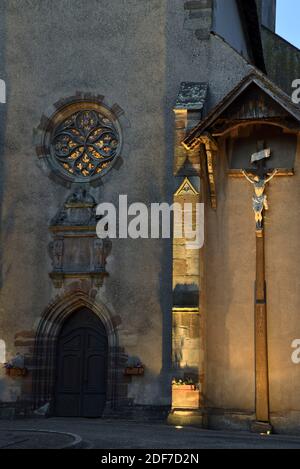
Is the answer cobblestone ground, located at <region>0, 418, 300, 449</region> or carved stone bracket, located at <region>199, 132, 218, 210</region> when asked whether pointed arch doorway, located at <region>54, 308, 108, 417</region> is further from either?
carved stone bracket, located at <region>199, 132, 218, 210</region>

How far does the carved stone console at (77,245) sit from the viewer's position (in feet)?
54.1

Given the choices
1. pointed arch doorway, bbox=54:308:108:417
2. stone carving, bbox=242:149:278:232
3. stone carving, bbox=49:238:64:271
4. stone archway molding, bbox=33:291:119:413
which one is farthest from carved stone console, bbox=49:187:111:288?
stone carving, bbox=242:149:278:232

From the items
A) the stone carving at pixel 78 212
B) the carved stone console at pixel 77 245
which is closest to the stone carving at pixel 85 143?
the stone carving at pixel 78 212

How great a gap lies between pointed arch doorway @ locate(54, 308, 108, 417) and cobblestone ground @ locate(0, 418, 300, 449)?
1658mm

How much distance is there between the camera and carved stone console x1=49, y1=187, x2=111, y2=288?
1648 cm

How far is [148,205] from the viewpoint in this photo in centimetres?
1644

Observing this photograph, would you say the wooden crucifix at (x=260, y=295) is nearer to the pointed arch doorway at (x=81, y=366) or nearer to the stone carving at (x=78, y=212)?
the pointed arch doorway at (x=81, y=366)

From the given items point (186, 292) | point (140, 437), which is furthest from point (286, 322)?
point (140, 437)

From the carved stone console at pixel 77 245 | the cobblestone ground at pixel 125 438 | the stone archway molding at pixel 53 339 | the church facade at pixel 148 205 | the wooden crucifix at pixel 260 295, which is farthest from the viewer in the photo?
the carved stone console at pixel 77 245

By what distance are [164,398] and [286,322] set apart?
2.90 meters

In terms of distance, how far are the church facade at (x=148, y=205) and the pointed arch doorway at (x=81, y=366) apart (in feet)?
0.10

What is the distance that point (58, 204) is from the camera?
56.0ft

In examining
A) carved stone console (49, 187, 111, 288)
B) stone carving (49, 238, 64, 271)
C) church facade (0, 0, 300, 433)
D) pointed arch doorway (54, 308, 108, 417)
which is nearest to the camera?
church facade (0, 0, 300, 433)
